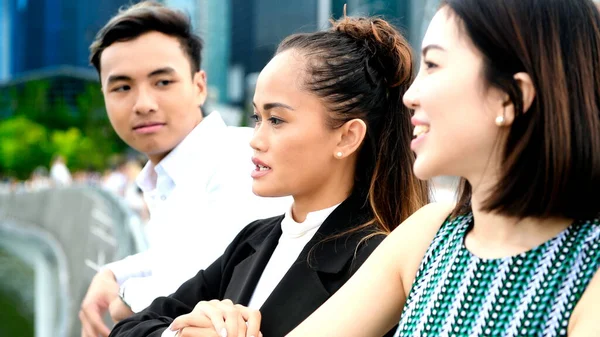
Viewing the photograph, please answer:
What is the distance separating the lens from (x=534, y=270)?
1.69 m

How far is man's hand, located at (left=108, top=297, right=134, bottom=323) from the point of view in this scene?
3266 mm

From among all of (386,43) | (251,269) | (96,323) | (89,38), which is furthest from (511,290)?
(89,38)

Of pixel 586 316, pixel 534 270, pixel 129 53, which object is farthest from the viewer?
pixel 129 53

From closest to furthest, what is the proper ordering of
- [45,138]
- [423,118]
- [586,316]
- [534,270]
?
[586,316] < [534,270] < [423,118] < [45,138]

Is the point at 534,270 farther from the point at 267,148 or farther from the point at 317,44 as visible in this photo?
the point at 317,44

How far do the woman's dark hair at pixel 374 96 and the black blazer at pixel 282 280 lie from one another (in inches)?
3.9

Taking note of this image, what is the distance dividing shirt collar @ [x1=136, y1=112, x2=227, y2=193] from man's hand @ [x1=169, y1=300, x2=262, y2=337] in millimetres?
1374

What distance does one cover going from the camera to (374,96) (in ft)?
8.61

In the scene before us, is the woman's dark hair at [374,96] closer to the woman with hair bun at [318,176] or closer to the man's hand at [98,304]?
the woman with hair bun at [318,176]

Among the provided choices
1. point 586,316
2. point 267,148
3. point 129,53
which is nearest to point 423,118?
point 586,316

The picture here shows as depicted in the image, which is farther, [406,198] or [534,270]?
[406,198]

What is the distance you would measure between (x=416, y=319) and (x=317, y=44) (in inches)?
42.2

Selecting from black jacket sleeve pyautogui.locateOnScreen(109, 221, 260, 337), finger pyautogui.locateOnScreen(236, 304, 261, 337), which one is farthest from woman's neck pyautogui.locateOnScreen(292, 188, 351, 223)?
finger pyautogui.locateOnScreen(236, 304, 261, 337)

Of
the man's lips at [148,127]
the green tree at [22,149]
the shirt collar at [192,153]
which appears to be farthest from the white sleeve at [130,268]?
the green tree at [22,149]
